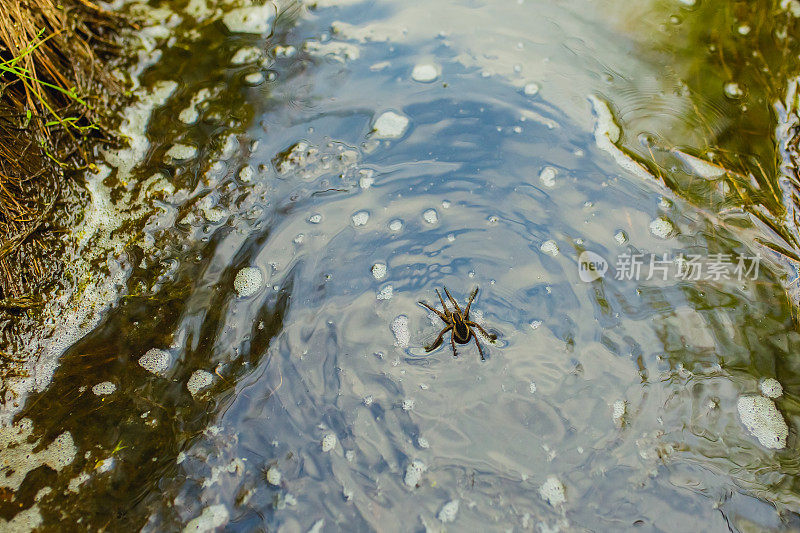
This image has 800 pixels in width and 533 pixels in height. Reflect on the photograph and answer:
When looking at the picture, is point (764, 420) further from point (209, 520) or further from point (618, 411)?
point (209, 520)

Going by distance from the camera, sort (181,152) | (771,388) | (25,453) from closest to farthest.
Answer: (25,453), (771,388), (181,152)

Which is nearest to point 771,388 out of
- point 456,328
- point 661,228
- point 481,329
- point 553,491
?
point 661,228

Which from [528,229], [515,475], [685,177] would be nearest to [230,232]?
[528,229]

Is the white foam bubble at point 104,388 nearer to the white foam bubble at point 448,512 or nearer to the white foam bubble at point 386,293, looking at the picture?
the white foam bubble at point 386,293

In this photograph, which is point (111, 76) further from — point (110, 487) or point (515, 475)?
point (515, 475)

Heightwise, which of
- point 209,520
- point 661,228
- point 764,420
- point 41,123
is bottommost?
point 764,420

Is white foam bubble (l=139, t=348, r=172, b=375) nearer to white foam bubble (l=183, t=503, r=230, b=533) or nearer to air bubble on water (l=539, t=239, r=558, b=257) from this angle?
white foam bubble (l=183, t=503, r=230, b=533)

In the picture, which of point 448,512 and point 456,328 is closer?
point 448,512
